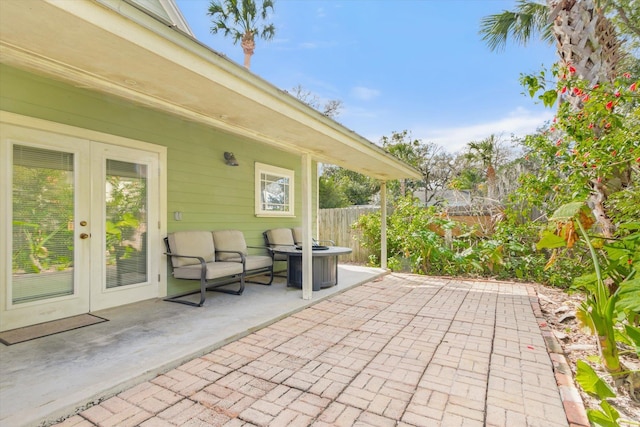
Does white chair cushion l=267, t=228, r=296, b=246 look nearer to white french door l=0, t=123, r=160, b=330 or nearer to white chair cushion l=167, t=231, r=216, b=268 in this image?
white chair cushion l=167, t=231, r=216, b=268

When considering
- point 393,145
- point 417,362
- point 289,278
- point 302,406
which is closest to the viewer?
point 302,406

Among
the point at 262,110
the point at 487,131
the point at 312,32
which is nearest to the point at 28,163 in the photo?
the point at 262,110

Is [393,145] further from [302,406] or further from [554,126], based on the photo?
[302,406]

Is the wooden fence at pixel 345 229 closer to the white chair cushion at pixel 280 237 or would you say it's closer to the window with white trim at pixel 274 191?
the window with white trim at pixel 274 191

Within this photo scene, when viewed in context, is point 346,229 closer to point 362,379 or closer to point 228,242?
point 228,242

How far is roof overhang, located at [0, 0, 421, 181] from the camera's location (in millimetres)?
1777

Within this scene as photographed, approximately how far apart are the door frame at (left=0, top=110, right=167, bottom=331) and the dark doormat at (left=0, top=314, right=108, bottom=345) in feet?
0.36

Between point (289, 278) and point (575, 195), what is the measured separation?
3975mm

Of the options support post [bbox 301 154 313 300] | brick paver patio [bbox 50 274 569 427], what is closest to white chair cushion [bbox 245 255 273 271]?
support post [bbox 301 154 313 300]

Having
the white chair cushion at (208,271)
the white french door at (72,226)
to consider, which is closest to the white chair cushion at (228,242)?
the white chair cushion at (208,271)

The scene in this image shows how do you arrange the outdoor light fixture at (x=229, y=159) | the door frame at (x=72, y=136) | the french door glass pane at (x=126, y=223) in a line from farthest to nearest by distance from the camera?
the outdoor light fixture at (x=229, y=159)
the french door glass pane at (x=126, y=223)
the door frame at (x=72, y=136)

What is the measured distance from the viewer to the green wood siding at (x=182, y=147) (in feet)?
11.0

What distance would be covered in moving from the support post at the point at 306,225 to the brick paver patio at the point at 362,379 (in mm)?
648

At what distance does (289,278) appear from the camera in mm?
5359
